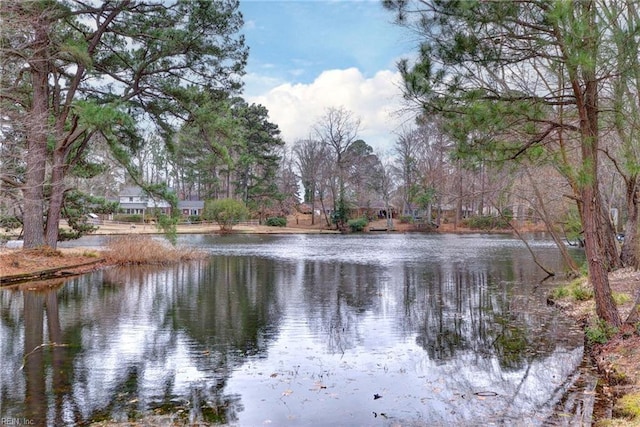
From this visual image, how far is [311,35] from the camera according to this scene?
37.3 feet

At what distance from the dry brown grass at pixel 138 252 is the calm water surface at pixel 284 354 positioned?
4729mm

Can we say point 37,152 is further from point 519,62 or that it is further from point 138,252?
point 519,62

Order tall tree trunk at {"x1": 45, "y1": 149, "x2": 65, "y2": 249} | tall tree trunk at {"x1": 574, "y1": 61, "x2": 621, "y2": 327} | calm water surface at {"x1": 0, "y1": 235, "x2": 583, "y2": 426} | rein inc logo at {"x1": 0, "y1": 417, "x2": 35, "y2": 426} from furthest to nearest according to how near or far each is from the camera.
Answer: tall tree trunk at {"x1": 45, "y1": 149, "x2": 65, "y2": 249}
tall tree trunk at {"x1": 574, "y1": 61, "x2": 621, "y2": 327}
calm water surface at {"x1": 0, "y1": 235, "x2": 583, "y2": 426}
rein inc logo at {"x1": 0, "y1": 417, "x2": 35, "y2": 426}

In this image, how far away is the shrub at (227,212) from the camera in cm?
4575

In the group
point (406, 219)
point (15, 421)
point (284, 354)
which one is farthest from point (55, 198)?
point (406, 219)

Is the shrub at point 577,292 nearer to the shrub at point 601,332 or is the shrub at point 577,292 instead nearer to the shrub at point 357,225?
the shrub at point 601,332

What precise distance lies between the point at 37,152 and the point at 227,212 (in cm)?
3198

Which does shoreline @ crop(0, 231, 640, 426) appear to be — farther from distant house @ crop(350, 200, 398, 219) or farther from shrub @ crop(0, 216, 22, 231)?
distant house @ crop(350, 200, 398, 219)

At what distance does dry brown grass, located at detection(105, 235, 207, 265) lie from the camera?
18.9 metres

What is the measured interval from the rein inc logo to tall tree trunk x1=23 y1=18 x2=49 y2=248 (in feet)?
30.3

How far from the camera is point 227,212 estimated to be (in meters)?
45.7

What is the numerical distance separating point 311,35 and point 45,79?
342 inches

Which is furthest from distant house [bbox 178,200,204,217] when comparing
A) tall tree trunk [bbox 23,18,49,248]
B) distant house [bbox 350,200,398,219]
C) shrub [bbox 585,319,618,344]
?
shrub [bbox 585,319,618,344]

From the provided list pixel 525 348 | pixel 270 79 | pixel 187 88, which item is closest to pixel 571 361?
pixel 525 348
